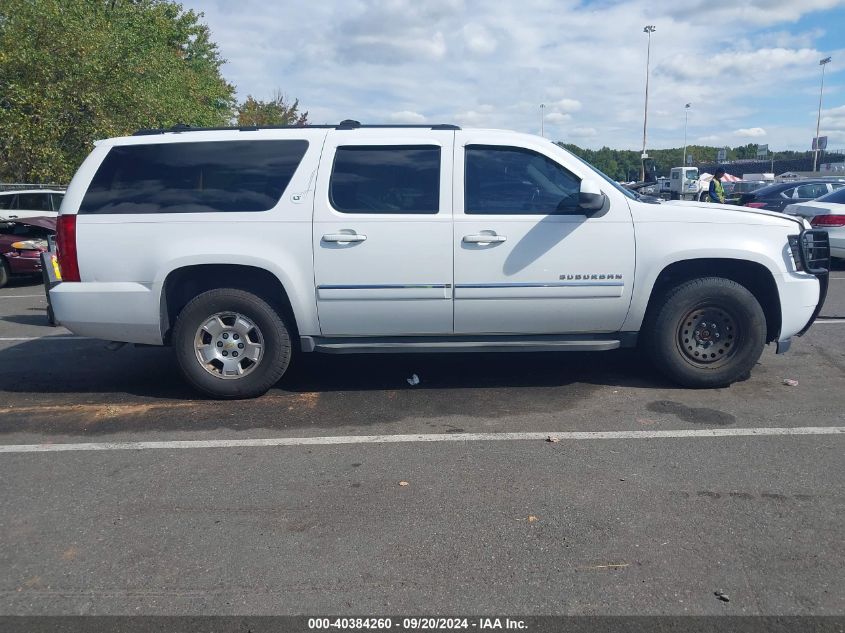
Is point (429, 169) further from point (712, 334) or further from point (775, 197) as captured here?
point (775, 197)

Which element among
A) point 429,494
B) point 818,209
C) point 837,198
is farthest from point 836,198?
point 429,494

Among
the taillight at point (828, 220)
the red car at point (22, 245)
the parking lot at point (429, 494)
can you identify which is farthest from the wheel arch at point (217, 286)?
the taillight at point (828, 220)

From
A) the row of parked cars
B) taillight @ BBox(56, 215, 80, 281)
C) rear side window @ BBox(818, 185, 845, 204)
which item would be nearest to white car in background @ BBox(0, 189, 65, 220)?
the row of parked cars

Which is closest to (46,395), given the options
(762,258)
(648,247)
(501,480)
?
(501,480)

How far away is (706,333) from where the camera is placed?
19.2ft

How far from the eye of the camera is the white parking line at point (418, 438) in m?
4.86

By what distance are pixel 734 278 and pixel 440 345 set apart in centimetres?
246

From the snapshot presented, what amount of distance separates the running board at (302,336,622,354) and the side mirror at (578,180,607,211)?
3.49ft

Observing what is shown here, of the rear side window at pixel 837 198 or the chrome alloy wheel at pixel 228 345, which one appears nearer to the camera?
the chrome alloy wheel at pixel 228 345

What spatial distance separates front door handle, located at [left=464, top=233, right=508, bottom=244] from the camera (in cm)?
550

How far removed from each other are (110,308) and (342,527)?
2.95 meters

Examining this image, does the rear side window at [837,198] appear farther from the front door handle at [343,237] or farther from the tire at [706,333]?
the front door handle at [343,237]

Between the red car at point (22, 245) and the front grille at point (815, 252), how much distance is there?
11.8 metres

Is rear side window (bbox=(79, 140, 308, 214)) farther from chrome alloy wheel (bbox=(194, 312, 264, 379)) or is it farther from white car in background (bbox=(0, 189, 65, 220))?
white car in background (bbox=(0, 189, 65, 220))
